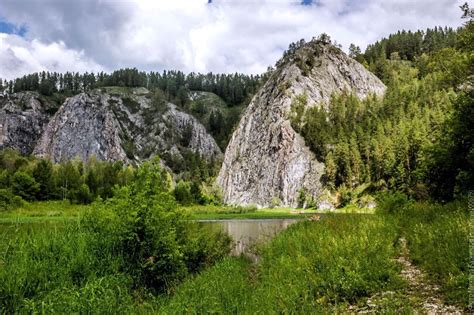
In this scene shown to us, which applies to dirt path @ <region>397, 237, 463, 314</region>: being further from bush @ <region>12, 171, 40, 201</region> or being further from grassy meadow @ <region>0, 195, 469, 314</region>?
bush @ <region>12, 171, 40, 201</region>

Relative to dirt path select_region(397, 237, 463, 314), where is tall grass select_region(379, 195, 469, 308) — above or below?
above

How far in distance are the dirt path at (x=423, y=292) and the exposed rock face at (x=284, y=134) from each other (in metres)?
119

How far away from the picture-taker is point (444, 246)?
40.4 ft

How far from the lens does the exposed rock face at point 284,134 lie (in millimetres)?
138125

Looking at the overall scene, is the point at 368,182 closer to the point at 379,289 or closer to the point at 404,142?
the point at 404,142

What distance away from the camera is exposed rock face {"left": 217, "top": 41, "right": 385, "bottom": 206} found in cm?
13812

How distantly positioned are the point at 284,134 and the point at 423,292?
134902 mm

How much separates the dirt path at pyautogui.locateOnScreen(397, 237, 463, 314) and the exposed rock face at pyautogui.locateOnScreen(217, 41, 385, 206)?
119465mm

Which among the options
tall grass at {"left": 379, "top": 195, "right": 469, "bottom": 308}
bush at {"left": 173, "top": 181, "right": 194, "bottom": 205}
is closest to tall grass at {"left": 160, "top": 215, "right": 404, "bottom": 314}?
tall grass at {"left": 379, "top": 195, "right": 469, "bottom": 308}

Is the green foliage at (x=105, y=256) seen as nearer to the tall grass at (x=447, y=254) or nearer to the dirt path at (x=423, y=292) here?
the dirt path at (x=423, y=292)

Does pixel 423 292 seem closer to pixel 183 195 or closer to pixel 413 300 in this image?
pixel 413 300

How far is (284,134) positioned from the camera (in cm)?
14450

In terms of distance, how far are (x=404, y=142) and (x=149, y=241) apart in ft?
345

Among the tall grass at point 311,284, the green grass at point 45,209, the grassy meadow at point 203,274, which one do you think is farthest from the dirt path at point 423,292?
the green grass at point 45,209
